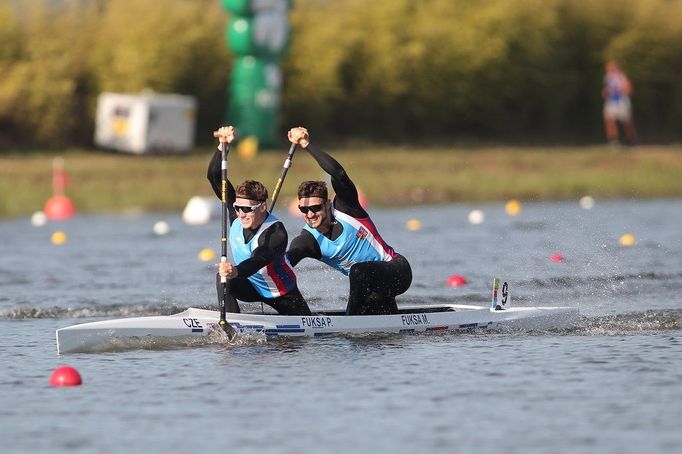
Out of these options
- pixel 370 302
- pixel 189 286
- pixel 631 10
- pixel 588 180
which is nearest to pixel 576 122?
pixel 631 10

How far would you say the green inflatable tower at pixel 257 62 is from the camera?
30547 mm

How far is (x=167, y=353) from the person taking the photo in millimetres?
12633

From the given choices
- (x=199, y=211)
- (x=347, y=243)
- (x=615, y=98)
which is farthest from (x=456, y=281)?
(x=615, y=98)

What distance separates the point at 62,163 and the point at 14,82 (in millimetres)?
2567

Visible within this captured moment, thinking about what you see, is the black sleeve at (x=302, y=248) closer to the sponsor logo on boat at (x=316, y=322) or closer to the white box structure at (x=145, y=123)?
the sponsor logo on boat at (x=316, y=322)

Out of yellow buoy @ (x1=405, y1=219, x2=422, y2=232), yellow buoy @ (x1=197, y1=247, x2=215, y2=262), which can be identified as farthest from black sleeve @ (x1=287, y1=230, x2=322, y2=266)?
yellow buoy @ (x1=405, y1=219, x2=422, y2=232)

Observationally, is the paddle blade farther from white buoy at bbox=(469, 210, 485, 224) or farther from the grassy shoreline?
the grassy shoreline

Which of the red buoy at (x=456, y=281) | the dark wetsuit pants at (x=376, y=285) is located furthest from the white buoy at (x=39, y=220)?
the dark wetsuit pants at (x=376, y=285)

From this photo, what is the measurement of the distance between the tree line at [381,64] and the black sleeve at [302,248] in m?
18.6

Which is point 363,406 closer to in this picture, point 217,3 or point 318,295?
point 318,295

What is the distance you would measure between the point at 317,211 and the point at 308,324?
1042 millimetres

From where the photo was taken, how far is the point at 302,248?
43.4ft

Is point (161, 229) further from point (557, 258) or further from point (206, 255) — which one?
point (557, 258)

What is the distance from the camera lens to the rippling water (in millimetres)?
9398
